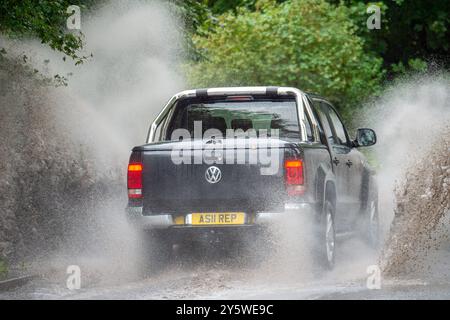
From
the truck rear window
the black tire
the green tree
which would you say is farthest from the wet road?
the green tree

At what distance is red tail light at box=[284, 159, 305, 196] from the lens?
11000 millimetres

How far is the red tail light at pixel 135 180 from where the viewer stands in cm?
1130

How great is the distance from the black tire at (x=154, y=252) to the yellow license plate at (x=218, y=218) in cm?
34

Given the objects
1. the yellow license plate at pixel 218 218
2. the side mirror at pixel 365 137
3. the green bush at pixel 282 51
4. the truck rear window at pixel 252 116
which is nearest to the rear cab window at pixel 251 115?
the truck rear window at pixel 252 116

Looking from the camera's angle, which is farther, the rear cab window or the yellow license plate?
Answer: the rear cab window

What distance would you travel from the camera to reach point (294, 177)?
36.2 feet

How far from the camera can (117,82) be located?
1947 cm

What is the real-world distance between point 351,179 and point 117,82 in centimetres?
693

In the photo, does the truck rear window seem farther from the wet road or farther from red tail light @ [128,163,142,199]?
the wet road

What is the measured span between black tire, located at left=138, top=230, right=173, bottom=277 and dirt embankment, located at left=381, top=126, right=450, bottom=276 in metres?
2.11

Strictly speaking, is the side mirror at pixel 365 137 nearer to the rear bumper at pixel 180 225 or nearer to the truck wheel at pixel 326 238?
the truck wheel at pixel 326 238
